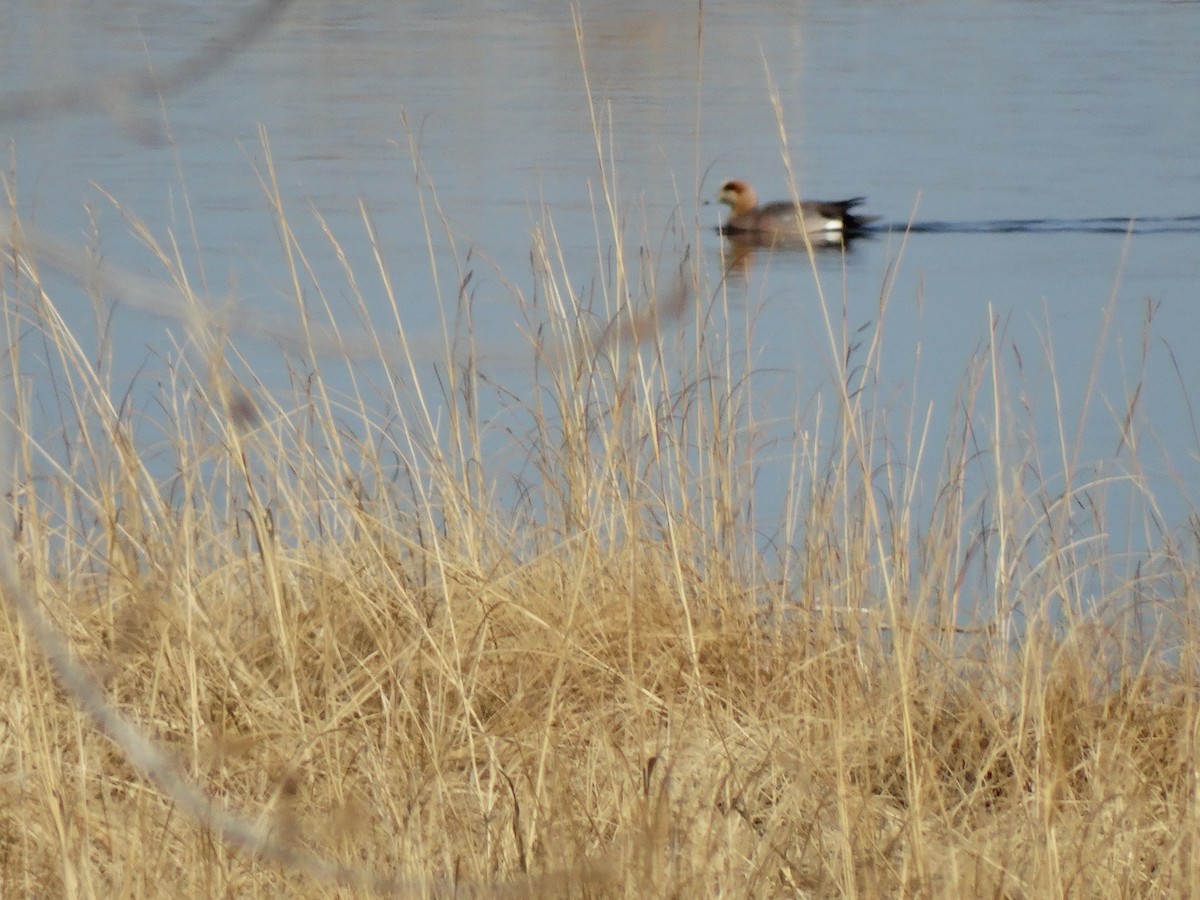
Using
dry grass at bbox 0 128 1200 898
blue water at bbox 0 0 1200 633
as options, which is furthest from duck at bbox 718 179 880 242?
dry grass at bbox 0 128 1200 898

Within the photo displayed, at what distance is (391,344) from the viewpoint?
903 millimetres

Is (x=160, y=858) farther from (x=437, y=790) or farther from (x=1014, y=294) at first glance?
(x=1014, y=294)

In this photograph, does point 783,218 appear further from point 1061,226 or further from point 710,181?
point 710,181

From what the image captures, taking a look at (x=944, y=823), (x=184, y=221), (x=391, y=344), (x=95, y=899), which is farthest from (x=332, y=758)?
(x=184, y=221)

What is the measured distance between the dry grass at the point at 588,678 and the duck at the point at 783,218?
5.66m

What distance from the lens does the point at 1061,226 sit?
30.5ft

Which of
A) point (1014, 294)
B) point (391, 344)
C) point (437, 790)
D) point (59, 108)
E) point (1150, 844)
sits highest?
point (59, 108)

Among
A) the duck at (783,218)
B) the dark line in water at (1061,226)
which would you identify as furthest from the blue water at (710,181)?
the duck at (783,218)

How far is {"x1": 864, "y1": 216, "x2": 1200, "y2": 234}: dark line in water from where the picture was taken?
923 cm

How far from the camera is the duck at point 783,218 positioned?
895cm

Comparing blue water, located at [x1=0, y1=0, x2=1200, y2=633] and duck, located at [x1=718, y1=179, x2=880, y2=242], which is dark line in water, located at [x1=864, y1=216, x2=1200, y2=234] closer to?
blue water, located at [x1=0, y1=0, x2=1200, y2=633]

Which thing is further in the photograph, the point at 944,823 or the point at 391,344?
the point at 944,823

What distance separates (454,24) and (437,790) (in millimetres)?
19978

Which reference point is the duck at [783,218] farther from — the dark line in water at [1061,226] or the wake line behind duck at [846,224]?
the dark line in water at [1061,226]
